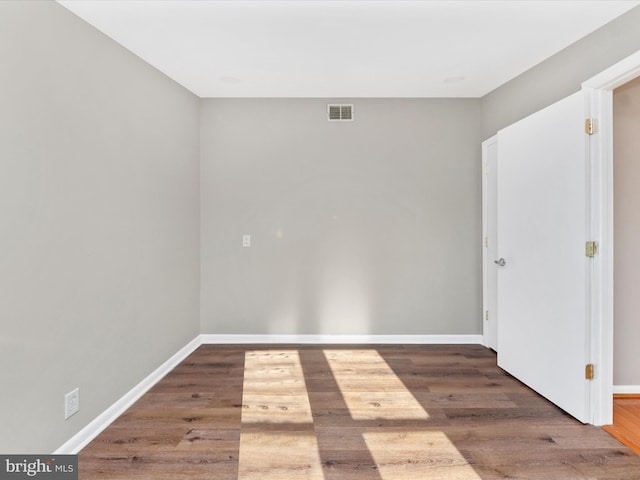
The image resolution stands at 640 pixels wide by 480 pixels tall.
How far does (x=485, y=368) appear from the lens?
301 cm

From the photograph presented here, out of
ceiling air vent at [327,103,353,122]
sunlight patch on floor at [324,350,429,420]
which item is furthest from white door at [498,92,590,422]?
ceiling air vent at [327,103,353,122]

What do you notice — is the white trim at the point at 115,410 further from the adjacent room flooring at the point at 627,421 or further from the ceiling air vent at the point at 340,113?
the adjacent room flooring at the point at 627,421

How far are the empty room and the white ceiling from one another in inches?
0.8

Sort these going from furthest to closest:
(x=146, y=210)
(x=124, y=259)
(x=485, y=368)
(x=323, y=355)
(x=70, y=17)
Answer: (x=323, y=355) < (x=485, y=368) < (x=146, y=210) < (x=124, y=259) < (x=70, y=17)

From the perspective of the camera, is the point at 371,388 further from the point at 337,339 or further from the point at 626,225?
the point at 626,225

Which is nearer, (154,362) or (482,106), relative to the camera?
(154,362)

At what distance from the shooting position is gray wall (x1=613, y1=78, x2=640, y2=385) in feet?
8.09

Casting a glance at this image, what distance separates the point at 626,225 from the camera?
2494 mm

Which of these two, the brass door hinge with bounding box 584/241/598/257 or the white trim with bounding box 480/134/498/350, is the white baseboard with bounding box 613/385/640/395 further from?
the brass door hinge with bounding box 584/241/598/257

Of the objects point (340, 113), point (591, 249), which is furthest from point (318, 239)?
point (591, 249)

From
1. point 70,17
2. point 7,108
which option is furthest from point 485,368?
point 70,17

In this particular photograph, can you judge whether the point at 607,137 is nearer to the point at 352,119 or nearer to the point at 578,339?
the point at 578,339

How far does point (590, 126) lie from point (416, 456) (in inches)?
88.9

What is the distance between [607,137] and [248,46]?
248cm
